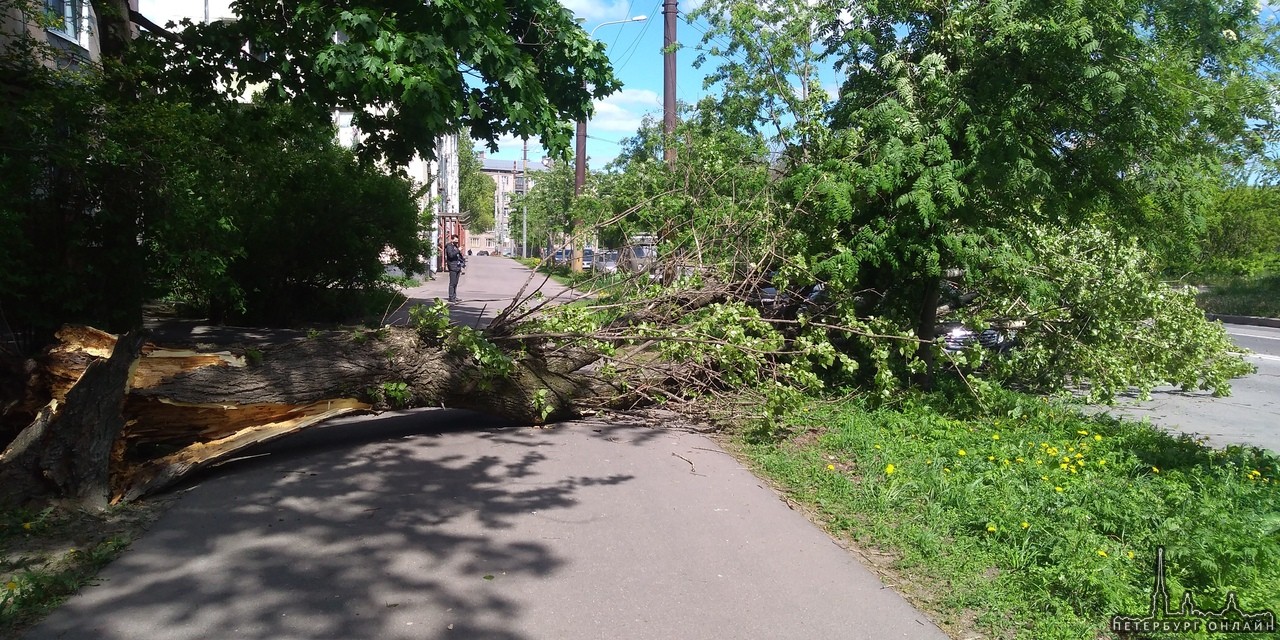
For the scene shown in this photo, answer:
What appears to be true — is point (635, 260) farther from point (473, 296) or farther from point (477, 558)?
point (473, 296)

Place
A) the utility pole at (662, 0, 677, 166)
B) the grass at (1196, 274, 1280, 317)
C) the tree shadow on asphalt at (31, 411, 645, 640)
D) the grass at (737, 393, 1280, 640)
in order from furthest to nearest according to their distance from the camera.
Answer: the grass at (1196, 274, 1280, 317)
the utility pole at (662, 0, 677, 166)
the grass at (737, 393, 1280, 640)
the tree shadow on asphalt at (31, 411, 645, 640)

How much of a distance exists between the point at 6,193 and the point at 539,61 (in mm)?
5086

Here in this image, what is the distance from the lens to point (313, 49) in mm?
8484

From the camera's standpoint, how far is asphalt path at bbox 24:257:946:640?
3977 mm

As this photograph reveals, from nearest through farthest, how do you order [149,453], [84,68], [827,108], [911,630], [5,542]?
[911,630] → [5,542] → [149,453] → [84,68] → [827,108]

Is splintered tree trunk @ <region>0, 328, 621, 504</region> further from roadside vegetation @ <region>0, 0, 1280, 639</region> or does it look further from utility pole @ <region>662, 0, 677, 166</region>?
utility pole @ <region>662, 0, 677, 166</region>

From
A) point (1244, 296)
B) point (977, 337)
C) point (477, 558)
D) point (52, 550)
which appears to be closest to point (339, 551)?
point (477, 558)

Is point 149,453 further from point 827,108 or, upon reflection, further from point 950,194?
point 827,108

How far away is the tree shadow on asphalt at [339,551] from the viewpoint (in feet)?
12.9

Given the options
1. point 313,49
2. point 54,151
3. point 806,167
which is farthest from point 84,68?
point 806,167

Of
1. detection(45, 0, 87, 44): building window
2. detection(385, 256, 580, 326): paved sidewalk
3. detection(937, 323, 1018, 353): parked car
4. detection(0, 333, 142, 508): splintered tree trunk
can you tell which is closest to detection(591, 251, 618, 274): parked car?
detection(385, 256, 580, 326): paved sidewalk

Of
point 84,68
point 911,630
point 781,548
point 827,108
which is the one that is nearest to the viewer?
point 911,630

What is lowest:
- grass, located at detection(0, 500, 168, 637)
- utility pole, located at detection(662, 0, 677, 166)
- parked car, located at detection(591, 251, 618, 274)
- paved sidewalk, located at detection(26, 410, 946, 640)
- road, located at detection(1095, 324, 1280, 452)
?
road, located at detection(1095, 324, 1280, 452)

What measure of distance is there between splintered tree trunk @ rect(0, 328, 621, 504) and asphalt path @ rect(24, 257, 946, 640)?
34cm
